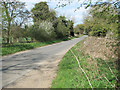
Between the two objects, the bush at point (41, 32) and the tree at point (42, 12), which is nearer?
the bush at point (41, 32)

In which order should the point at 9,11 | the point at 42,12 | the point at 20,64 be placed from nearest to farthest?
the point at 20,64, the point at 9,11, the point at 42,12

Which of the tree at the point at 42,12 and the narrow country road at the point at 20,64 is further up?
the tree at the point at 42,12

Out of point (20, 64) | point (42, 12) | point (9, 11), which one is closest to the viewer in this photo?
point (20, 64)

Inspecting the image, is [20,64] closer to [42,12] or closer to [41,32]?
[41,32]

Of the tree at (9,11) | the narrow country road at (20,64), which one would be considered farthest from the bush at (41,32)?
the narrow country road at (20,64)

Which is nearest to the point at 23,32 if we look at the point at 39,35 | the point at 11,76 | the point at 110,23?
the point at 39,35

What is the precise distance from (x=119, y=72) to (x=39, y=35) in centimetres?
2259

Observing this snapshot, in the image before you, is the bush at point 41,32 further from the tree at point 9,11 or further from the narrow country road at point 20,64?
the narrow country road at point 20,64

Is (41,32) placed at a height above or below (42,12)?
below

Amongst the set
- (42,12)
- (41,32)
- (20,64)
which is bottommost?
(20,64)

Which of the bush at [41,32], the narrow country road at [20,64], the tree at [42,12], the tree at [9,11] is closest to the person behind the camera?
the narrow country road at [20,64]

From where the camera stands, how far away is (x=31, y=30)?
2606 cm

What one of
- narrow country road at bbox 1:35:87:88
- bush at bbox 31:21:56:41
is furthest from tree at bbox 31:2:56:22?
narrow country road at bbox 1:35:87:88

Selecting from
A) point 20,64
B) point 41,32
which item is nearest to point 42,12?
point 41,32
